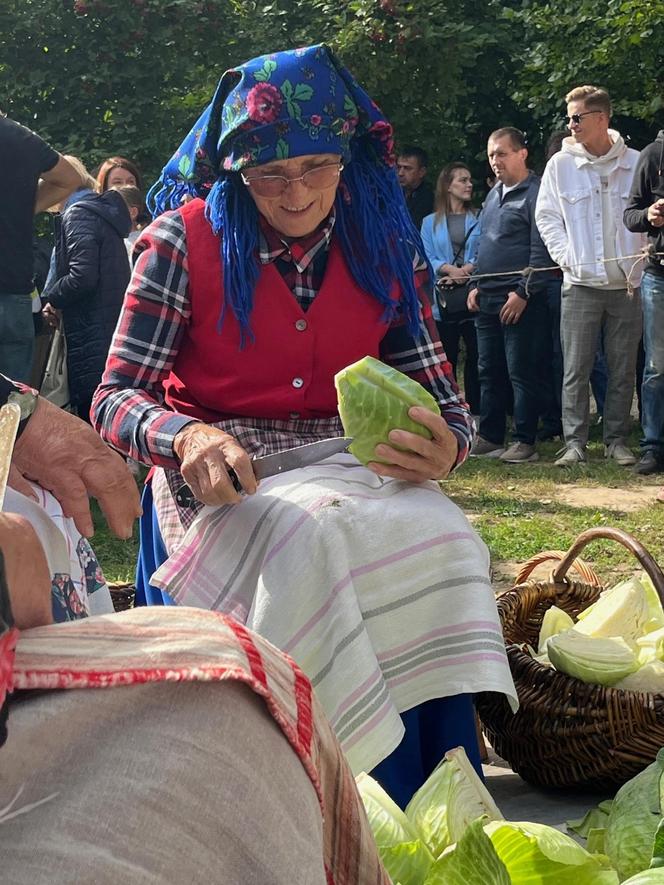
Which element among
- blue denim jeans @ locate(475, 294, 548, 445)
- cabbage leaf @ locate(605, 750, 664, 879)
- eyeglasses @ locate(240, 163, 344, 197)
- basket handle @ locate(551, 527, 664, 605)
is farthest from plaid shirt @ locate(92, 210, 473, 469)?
blue denim jeans @ locate(475, 294, 548, 445)

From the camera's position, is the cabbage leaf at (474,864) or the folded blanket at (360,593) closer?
the cabbage leaf at (474,864)

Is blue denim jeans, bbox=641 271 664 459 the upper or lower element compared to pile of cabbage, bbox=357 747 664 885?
lower

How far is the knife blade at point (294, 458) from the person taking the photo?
2.59m

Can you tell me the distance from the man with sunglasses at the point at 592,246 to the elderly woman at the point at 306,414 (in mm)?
5013

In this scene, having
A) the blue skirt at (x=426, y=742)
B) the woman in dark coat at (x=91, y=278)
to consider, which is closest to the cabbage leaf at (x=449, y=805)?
the blue skirt at (x=426, y=742)

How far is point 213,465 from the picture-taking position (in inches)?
100

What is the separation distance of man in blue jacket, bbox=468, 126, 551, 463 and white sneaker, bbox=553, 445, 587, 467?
356 mm

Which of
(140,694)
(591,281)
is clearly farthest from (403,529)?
(591,281)

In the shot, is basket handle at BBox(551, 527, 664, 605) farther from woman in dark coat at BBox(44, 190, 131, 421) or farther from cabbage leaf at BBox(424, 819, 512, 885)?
woman in dark coat at BBox(44, 190, 131, 421)

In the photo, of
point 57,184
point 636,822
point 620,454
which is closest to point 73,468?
point 636,822

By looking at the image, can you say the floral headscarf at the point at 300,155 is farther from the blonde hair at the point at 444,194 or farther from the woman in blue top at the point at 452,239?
the blonde hair at the point at 444,194

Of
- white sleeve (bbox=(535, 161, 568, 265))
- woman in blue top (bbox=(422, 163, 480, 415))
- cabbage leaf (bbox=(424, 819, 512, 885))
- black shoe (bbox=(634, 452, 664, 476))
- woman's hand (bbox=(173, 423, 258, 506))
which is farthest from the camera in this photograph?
woman in blue top (bbox=(422, 163, 480, 415))

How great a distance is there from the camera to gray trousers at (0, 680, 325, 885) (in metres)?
0.93

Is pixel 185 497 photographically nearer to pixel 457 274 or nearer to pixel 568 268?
pixel 568 268
